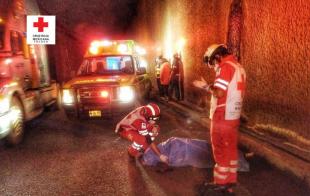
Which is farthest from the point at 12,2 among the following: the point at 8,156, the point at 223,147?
the point at 223,147

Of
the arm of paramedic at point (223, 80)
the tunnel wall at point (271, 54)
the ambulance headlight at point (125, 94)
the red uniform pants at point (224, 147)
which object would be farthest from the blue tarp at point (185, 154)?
the ambulance headlight at point (125, 94)

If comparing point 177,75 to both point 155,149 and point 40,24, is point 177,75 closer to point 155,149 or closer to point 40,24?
point 40,24

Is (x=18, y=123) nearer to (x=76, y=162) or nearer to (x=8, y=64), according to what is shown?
(x=8, y=64)

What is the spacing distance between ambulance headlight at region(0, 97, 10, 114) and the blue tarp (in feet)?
10.5

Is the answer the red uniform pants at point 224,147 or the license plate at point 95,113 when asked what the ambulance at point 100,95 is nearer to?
the license plate at point 95,113

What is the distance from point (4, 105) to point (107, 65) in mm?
4175

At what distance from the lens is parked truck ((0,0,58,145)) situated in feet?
25.1

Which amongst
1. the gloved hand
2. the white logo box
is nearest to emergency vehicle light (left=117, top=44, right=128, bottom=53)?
the white logo box

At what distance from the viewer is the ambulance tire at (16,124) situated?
7.70 metres

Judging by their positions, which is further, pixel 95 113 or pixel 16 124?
pixel 95 113

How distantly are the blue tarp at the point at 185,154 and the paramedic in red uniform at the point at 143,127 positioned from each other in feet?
0.45

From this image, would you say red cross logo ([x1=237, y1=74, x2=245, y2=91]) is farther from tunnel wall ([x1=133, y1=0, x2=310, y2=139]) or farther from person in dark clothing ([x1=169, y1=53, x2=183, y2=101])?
person in dark clothing ([x1=169, y1=53, x2=183, y2=101])

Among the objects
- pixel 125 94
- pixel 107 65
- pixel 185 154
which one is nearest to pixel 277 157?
pixel 185 154

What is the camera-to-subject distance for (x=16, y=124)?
7.96 metres
